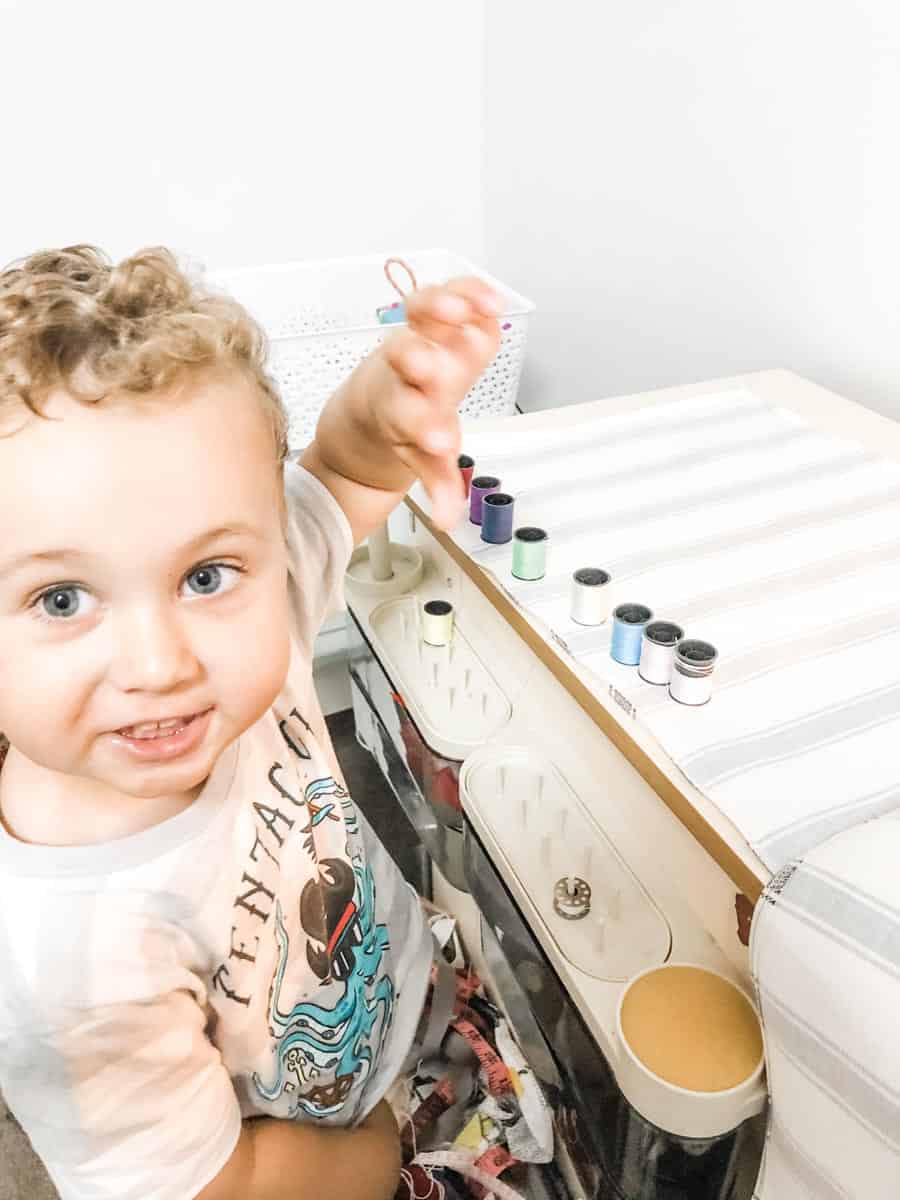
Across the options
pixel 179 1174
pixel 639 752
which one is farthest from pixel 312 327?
pixel 179 1174

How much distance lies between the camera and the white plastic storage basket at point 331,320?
1137 mm

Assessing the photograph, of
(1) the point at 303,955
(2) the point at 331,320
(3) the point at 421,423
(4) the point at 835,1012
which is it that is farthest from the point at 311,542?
(2) the point at 331,320

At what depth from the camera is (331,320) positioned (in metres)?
1.35

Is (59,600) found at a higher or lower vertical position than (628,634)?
higher

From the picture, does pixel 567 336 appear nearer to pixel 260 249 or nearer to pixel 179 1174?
pixel 260 249

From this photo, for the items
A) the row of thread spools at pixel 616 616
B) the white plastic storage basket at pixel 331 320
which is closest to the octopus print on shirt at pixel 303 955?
the row of thread spools at pixel 616 616

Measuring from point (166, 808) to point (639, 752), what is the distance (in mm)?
283

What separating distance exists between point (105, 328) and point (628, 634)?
39cm

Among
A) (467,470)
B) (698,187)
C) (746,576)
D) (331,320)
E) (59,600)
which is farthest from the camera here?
(331,320)

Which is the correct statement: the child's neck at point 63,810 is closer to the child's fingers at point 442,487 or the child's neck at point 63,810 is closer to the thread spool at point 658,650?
the child's fingers at point 442,487

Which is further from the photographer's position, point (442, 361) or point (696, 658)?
point (696, 658)

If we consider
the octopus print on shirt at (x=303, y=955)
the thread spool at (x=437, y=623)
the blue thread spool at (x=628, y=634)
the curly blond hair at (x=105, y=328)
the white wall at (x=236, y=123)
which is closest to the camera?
the curly blond hair at (x=105, y=328)

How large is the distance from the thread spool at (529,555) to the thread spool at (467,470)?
106 mm

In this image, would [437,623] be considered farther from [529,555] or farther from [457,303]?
[457,303]
